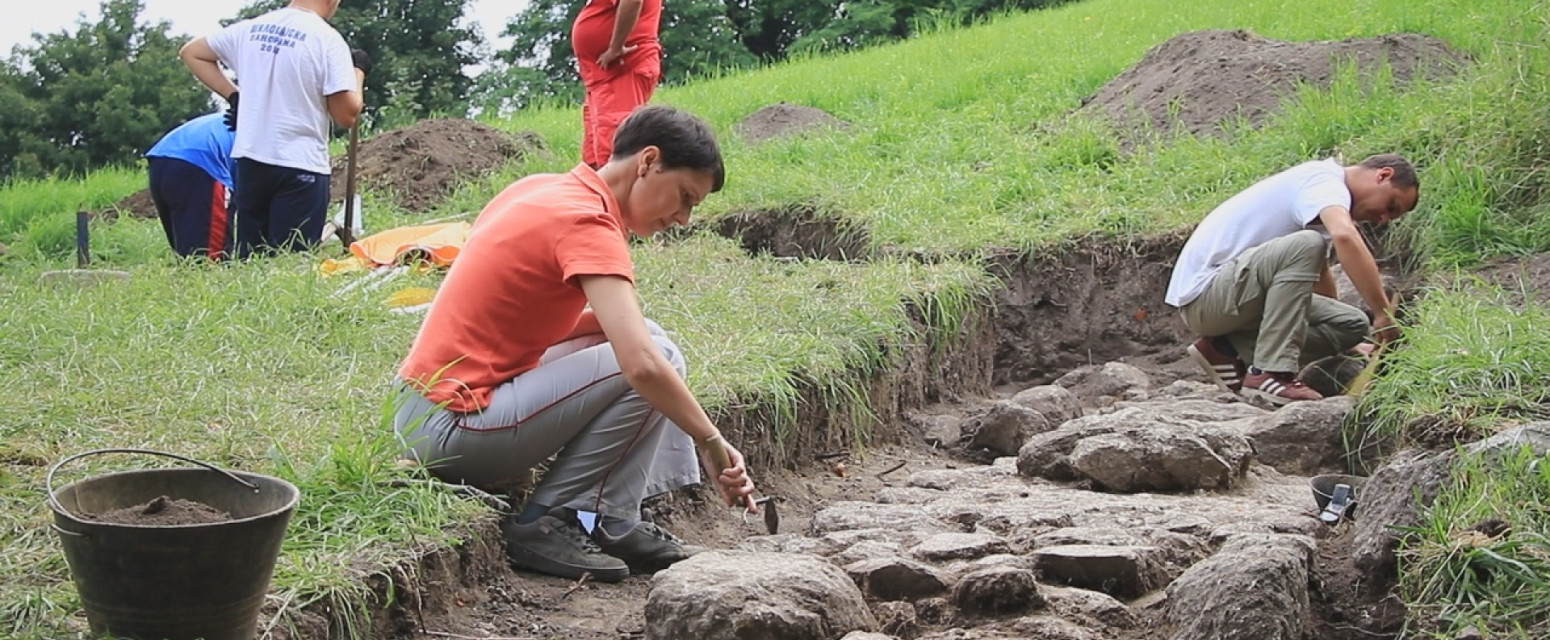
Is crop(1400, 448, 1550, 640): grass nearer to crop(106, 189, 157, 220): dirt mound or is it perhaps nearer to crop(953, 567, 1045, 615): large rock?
crop(953, 567, 1045, 615): large rock

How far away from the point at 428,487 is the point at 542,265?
0.58 m

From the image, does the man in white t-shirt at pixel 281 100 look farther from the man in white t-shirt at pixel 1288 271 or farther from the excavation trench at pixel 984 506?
the man in white t-shirt at pixel 1288 271

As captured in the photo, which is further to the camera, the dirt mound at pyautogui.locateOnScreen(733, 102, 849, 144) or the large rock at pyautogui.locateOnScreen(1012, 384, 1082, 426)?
the dirt mound at pyautogui.locateOnScreen(733, 102, 849, 144)

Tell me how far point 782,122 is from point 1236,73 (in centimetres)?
324

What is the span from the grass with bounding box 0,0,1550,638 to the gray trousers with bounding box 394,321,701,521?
12 centimetres

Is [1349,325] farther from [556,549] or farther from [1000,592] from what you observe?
[556,549]

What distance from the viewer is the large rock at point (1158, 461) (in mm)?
4500

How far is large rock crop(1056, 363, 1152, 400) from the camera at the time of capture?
256 inches

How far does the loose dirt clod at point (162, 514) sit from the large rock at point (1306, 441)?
3530mm

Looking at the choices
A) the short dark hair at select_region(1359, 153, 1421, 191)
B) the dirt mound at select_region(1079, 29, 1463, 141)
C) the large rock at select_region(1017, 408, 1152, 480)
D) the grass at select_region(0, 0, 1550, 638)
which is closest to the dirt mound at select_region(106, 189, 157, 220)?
the grass at select_region(0, 0, 1550, 638)

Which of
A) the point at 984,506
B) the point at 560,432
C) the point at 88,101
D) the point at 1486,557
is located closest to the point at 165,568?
the point at 560,432

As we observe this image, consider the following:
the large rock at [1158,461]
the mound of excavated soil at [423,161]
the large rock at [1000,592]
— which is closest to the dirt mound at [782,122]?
the mound of excavated soil at [423,161]

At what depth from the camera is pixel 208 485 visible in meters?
2.85

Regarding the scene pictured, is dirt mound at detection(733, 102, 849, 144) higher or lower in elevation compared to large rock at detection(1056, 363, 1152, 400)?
higher
